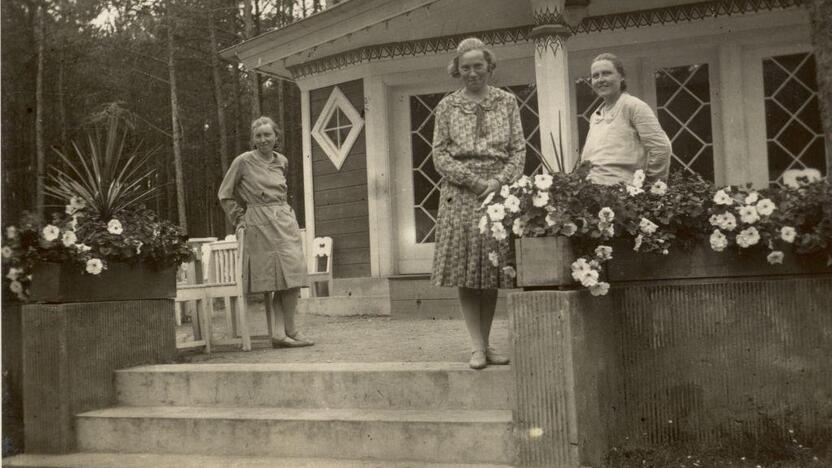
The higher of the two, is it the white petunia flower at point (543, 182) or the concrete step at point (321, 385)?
A: the white petunia flower at point (543, 182)

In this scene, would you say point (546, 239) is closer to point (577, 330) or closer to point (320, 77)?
point (577, 330)

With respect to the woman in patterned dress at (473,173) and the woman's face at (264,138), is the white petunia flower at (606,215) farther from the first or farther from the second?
the woman's face at (264,138)

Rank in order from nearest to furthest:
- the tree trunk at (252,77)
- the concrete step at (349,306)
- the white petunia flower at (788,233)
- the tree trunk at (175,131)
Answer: the white petunia flower at (788,233), the concrete step at (349,306), the tree trunk at (175,131), the tree trunk at (252,77)

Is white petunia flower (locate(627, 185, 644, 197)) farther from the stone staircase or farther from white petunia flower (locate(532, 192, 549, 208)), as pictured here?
the stone staircase

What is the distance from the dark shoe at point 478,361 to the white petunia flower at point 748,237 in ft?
4.52

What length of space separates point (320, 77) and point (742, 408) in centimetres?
673

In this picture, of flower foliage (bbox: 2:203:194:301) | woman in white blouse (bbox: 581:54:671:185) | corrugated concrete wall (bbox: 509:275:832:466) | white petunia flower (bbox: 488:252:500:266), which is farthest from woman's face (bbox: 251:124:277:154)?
corrugated concrete wall (bbox: 509:275:832:466)

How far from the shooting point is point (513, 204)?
368 cm

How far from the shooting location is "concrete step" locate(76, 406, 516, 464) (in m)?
3.76

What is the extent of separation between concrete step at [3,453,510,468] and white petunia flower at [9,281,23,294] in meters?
0.95

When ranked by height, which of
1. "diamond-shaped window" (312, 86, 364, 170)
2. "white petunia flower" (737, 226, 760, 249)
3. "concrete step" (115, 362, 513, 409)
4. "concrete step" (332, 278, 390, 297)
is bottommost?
"concrete step" (115, 362, 513, 409)

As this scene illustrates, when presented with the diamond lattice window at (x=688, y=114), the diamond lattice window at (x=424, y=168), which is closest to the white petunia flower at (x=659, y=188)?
the diamond lattice window at (x=688, y=114)

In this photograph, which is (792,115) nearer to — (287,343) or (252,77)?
(287,343)

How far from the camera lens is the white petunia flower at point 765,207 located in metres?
3.57
